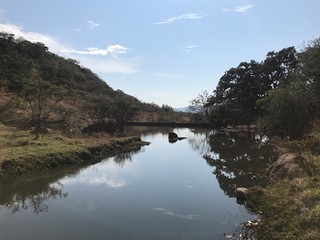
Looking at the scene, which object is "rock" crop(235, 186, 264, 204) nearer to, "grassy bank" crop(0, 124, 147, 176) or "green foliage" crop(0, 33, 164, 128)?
"grassy bank" crop(0, 124, 147, 176)

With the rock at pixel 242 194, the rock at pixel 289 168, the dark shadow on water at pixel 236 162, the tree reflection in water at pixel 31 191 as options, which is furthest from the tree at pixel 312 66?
the tree reflection in water at pixel 31 191

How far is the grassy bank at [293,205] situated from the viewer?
1027 centimetres

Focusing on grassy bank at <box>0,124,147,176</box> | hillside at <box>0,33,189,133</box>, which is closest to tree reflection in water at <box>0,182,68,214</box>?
grassy bank at <box>0,124,147,176</box>

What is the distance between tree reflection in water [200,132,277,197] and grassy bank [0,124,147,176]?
9.76m

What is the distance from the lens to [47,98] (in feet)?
119

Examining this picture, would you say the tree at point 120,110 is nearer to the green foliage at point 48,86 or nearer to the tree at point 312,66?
the green foliage at point 48,86

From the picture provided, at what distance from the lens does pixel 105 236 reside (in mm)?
12188

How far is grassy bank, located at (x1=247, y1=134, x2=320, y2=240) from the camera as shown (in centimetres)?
1027

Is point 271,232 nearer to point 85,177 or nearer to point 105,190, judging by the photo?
point 105,190

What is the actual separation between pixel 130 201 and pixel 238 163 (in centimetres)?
1351

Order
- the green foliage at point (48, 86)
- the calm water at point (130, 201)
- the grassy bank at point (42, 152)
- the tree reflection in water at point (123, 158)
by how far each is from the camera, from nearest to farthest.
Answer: the calm water at point (130, 201) < the grassy bank at point (42, 152) < the tree reflection in water at point (123, 158) < the green foliage at point (48, 86)

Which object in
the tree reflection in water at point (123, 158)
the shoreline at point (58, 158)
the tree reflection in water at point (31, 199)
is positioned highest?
the shoreline at point (58, 158)

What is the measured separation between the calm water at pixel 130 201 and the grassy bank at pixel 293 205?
43.7 inches

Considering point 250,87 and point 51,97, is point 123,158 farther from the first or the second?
point 250,87
